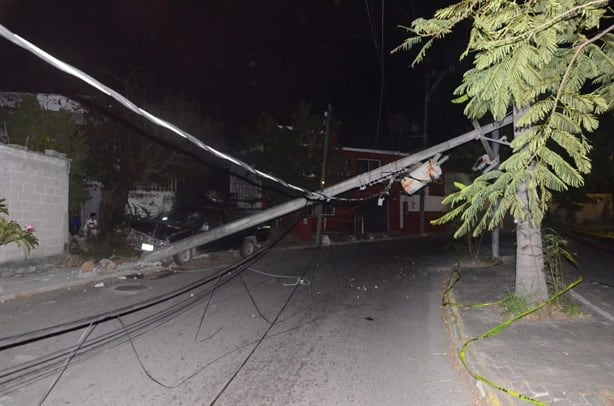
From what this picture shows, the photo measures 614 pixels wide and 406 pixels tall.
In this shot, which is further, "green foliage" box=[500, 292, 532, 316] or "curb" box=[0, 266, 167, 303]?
"curb" box=[0, 266, 167, 303]

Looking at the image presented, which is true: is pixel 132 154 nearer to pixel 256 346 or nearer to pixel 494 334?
pixel 256 346

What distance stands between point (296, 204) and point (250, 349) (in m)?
2.81

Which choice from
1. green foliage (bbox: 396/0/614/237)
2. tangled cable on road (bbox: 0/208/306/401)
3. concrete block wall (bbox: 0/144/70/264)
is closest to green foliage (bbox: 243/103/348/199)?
concrete block wall (bbox: 0/144/70/264)

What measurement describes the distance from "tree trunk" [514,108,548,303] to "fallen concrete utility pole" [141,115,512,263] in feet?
7.60

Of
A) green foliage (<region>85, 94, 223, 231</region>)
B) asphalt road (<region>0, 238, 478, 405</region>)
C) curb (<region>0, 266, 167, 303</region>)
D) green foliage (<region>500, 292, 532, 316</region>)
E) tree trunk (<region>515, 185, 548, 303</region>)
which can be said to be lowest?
asphalt road (<region>0, 238, 478, 405</region>)

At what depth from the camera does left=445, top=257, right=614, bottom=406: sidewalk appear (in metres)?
4.98

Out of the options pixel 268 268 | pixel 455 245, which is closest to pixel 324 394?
pixel 268 268

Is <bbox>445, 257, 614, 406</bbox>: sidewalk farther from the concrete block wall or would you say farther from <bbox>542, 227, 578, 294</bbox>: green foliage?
A: the concrete block wall

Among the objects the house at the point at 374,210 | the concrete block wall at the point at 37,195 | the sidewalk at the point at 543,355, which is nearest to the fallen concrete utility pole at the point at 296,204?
the sidewalk at the point at 543,355

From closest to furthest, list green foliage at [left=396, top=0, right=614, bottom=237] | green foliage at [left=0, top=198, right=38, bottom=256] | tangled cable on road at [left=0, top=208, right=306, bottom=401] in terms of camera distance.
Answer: green foliage at [left=396, top=0, right=614, bottom=237] < tangled cable on road at [left=0, top=208, right=306, bottom=401] < green foliage at [left=0, top=198, right=38, bottom=256]

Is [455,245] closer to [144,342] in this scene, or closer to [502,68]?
[144,342]

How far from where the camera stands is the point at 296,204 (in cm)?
866

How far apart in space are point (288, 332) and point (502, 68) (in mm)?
5343

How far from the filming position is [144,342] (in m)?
7.04
